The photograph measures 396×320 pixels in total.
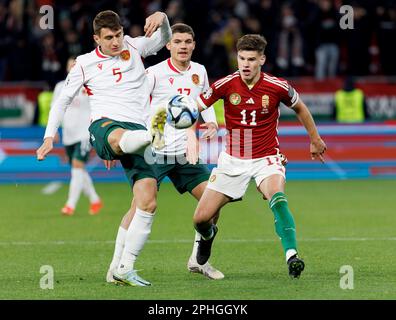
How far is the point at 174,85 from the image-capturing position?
10.0 metres

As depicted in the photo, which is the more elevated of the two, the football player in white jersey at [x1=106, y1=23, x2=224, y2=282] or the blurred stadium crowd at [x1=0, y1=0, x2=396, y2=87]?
the blurred stadium crowd at [x1=0, y1=0, x2=396, y2=87]

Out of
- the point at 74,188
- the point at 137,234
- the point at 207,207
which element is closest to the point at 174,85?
the point at 207,207

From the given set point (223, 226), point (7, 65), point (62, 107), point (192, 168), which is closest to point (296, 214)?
point (223, 226)

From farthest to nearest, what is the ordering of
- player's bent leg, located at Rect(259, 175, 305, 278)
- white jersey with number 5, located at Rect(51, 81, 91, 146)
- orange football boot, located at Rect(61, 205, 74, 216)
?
white jersey with number 5, located at Rect(51, 81, 91, 146), orange football boot, located at Rect(61, 205, 74, 216), player's bent leg, located at Rect(259, 175, 305, 278)

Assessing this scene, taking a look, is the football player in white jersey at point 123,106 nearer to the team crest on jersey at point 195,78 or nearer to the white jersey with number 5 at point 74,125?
the team crest on jersey at point 195,78

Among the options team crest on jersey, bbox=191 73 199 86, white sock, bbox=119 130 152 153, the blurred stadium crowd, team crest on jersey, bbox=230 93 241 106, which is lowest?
white sock, bbox=119 130 152 153

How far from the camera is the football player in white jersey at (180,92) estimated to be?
975cm

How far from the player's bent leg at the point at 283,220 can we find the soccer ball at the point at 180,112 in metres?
1.12

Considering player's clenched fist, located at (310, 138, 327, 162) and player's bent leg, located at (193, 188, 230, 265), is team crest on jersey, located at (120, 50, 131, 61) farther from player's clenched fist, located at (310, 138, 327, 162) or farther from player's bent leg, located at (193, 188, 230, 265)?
player's clenched fist, located at (310, 138, 327, 162)

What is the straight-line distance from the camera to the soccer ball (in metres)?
8.13

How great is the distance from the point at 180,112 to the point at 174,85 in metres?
1.92

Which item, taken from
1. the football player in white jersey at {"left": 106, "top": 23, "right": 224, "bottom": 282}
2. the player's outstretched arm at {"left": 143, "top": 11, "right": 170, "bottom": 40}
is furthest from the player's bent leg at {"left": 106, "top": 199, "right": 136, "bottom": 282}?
the player's outstretched arm at {"left": 143, "top": 11, "right": 170, "bottom": 40}
